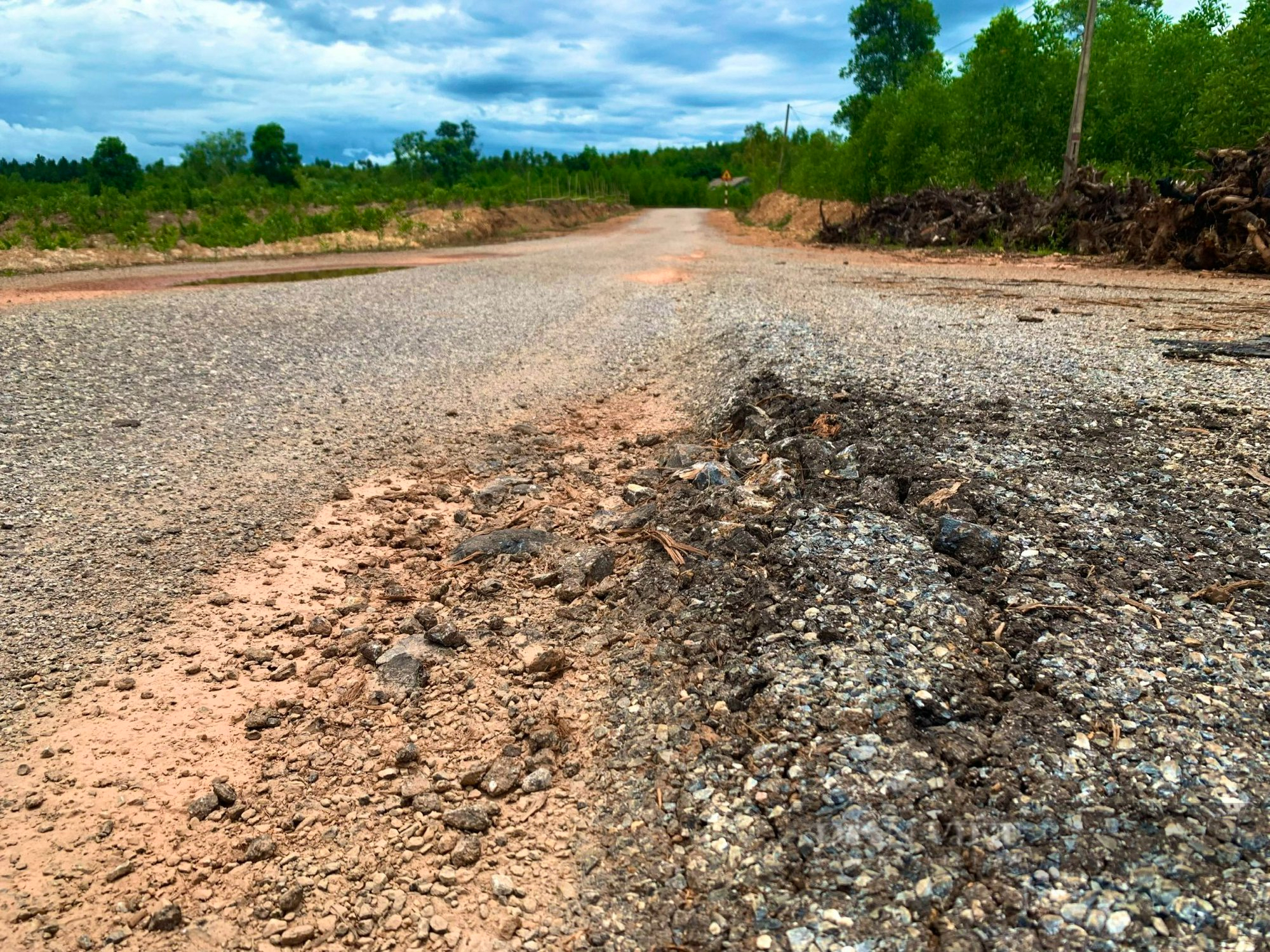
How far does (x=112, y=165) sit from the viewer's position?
39.2 m

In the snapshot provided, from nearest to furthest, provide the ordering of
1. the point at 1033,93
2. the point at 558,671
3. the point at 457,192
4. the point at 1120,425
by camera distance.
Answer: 1. the point at 558,671
2. the point at 1120,425
3. the point at 1033,93
4. the point at 457,192

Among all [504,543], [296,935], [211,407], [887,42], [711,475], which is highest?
[887,42]

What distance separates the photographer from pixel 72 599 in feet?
11.5

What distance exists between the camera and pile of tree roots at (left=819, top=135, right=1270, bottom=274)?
1145cm

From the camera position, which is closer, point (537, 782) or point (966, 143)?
point (537, 782)

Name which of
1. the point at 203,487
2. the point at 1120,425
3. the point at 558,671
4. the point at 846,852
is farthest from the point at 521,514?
the point at 1120,425

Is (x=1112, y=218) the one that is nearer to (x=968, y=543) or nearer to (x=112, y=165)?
(x=968, y=543)

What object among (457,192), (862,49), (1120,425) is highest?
(862,49)

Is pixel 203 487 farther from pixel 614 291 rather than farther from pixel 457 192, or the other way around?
pixel 457 192

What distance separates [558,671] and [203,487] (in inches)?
117

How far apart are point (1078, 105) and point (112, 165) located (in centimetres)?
4364

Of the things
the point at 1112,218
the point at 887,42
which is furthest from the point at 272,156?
the point at 1112,218

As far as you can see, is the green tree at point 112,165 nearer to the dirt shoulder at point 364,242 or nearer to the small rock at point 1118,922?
the dirt shoulder at point 364,242

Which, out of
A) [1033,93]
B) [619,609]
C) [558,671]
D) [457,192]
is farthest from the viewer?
[457,192]
